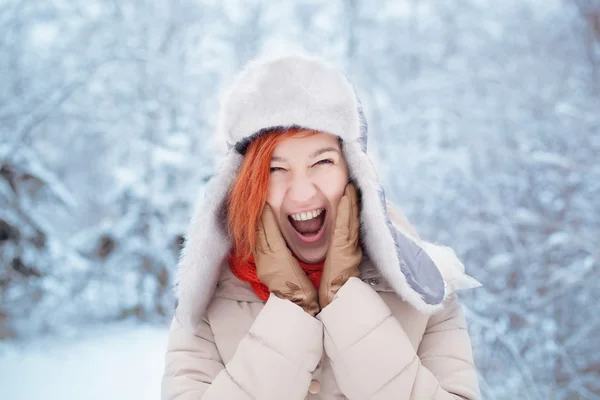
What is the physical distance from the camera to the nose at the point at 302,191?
0.90 m

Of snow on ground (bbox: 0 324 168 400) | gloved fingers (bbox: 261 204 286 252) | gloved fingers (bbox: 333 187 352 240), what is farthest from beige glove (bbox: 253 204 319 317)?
snow on ground (bbox: 0 324 168 400)

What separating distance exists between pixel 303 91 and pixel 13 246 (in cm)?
269

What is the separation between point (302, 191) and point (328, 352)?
12.3 inches

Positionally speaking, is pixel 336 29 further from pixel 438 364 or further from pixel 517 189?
pixel 438 364

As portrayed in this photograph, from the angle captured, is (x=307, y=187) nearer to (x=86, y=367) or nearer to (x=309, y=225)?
(x=309, y=225)

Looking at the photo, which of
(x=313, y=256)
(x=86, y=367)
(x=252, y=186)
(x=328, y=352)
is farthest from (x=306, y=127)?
(x=86, y=367)

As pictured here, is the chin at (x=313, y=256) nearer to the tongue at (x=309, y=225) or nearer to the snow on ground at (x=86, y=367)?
the tongue at (x=309, y=225)

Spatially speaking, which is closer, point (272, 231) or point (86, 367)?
point (272, 231)

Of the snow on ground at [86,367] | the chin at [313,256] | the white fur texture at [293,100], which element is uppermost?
the white fur texture at [293,100]

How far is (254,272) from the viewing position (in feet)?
3.13

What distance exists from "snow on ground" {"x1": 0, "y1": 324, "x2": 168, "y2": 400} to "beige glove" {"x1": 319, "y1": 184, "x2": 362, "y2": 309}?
4.90 feet

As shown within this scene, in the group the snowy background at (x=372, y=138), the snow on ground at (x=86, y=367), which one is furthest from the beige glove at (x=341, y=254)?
the snowy background at (x=372, y=138)

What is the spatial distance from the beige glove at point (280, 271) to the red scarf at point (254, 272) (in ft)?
0.17

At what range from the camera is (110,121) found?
3184mm
